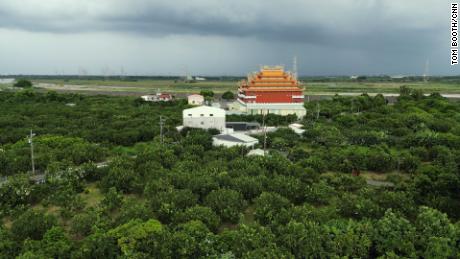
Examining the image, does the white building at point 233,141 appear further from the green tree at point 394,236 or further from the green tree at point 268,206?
the green tree at point 394,236

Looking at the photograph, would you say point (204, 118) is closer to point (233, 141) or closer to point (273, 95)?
point (233, 141)

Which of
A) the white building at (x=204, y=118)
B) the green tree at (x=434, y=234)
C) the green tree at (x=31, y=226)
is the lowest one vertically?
the green tree at (x=31, y=226)

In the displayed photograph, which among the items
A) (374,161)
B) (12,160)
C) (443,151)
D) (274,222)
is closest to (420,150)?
(443,151)

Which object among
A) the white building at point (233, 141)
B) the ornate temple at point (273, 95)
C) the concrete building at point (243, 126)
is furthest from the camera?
the ornate temple at point (273, 95)

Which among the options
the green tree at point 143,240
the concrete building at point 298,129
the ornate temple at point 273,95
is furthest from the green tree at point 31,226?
the ornate temple at point 273,95

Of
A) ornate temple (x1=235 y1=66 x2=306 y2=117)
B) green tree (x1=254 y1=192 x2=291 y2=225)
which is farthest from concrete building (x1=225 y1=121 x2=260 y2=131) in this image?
green tree (x1=254 y1=192 x2=291 y2=225)

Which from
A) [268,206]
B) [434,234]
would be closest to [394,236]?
[434,234]

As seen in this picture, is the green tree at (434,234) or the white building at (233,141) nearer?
the green tree at (434,234)
